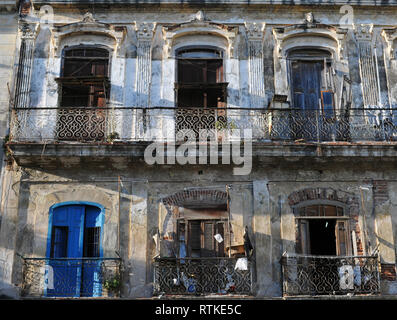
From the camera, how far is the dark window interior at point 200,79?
13570 millimetres

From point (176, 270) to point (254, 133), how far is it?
3.27 m

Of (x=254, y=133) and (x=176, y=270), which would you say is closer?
(x=176, y=270)

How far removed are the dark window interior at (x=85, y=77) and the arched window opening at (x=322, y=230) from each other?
4884 millimetres

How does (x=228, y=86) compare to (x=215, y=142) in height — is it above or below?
above

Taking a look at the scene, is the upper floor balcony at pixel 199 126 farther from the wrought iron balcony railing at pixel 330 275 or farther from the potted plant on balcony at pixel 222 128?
the wrought iron balcony railing at pixel 330 275

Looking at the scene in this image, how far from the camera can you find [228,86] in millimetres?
13664

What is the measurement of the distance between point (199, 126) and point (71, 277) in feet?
12.9

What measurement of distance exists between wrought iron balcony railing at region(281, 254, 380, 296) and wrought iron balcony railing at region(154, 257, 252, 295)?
0.82 m

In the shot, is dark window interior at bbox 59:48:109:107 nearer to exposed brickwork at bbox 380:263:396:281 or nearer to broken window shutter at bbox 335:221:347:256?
broken window shutter at bbox 335:221:347:256

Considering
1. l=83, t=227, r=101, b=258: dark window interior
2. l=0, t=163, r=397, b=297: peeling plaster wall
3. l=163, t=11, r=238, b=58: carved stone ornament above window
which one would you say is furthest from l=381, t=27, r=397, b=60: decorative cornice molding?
l=83, t=227, r=101, b=258: dark window interior

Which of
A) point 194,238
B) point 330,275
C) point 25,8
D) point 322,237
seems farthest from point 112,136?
point 330,275
